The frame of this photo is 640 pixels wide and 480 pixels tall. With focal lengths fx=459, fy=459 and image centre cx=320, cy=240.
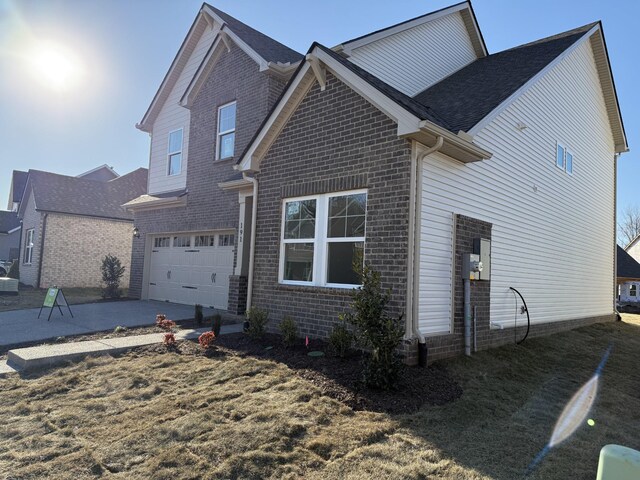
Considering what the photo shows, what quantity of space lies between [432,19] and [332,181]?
8.23 meters

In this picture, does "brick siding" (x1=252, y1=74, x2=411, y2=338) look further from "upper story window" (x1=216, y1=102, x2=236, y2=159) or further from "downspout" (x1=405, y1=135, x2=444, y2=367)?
"upper story window" (x1=216, y1=102, x2=236, y2=159)

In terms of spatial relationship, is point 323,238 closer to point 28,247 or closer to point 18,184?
point 28,247

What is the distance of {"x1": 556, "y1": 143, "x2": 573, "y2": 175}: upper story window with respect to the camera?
40.7 ft

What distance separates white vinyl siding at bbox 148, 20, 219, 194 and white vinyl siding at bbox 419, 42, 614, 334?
31.9 feet

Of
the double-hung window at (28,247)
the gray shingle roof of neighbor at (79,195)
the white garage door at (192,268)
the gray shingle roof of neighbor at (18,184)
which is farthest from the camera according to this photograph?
the gray shingle roof of neighbor at (18,184)

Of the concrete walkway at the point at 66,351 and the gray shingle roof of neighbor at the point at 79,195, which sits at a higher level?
the gray shingle roof of neighbor at the point at 79,195

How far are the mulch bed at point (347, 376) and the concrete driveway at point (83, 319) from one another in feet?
9.56

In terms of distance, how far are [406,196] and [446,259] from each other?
1461 mm

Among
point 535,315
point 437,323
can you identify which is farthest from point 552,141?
point 437,323

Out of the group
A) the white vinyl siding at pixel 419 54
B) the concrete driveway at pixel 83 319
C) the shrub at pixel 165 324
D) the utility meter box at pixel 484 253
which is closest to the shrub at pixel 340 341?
the utility meter box at pixel 484 253

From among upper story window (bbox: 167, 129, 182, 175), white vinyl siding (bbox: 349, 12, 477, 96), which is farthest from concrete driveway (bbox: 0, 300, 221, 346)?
white vinyl siding (bbox: 349, 12, 477, 96)

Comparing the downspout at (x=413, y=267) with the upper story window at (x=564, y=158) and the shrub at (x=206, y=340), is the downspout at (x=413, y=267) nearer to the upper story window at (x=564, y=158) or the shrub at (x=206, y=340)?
the shrub at (x=206, y=340)

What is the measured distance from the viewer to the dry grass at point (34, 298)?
14238 millimetres

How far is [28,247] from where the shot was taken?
23.6m
